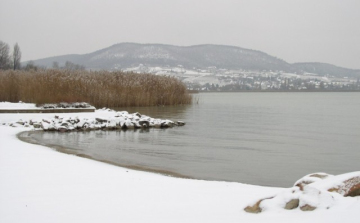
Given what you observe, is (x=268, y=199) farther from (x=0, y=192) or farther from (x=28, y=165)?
(x=28, y=165)

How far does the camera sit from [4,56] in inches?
3009

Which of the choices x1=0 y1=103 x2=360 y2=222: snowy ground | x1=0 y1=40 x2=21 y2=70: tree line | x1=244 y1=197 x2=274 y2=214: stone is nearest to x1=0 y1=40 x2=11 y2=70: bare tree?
x1=0 y1=40 x2=21 y2=70: tree line

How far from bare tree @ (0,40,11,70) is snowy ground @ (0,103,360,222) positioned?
69.9 meters

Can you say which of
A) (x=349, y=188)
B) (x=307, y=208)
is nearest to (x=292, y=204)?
(x=307, y=208)

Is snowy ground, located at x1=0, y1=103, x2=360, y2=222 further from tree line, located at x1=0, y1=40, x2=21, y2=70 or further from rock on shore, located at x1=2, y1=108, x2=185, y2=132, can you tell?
tree line, located at x1=0, y1=40, x2=21, y2=70

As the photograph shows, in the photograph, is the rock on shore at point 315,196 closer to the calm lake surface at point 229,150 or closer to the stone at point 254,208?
the stone at point 254,208

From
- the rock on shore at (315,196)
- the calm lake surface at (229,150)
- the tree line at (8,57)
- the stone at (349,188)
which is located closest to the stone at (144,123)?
the calm lake surface at (229,150)

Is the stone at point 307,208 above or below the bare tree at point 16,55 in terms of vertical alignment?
below

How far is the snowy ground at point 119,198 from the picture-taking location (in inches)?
233

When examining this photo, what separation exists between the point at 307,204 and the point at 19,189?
5.01 m

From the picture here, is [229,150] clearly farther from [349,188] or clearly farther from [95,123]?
[349,188]

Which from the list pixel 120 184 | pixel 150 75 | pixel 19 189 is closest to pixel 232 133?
pixel 120 184

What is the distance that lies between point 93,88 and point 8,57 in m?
50.2

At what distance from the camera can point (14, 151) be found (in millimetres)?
12078
